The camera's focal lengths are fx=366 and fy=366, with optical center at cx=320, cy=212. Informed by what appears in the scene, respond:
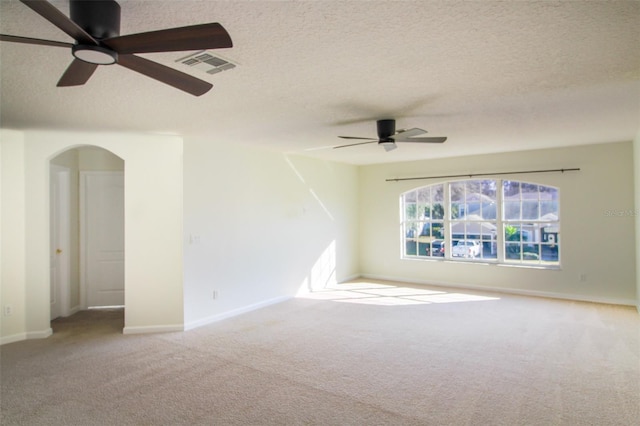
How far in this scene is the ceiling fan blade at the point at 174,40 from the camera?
1.49 m

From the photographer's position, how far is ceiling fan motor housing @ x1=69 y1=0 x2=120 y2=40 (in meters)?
1.59

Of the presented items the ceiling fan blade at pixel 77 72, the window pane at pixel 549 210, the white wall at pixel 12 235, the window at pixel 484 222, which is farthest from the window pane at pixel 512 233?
the white wall at pixel 12 235

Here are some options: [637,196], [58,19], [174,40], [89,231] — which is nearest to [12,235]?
[89,231]

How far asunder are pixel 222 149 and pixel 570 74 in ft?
13.2

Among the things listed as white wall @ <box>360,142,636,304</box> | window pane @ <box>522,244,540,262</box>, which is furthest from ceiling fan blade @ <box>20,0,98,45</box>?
window pane @ <box>522,244,540,262</box>

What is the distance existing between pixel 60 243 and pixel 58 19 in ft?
16.0

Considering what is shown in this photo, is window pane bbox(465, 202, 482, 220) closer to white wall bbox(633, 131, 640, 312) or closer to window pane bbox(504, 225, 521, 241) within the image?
window pane bbox(504, 225, 521, 241)

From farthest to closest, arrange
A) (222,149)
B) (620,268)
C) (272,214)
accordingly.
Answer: (272,214) < (620,268) < (222,149)

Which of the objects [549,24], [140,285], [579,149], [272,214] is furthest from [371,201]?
[549,24]

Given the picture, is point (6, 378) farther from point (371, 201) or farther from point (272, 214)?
point (371, 201)

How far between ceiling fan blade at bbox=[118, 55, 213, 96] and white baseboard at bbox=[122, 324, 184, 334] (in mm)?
3396

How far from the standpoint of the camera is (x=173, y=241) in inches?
182

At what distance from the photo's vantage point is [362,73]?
8.40 ft

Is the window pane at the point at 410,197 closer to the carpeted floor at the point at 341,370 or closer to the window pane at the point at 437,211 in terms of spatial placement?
the window pane at the point at 437,211
